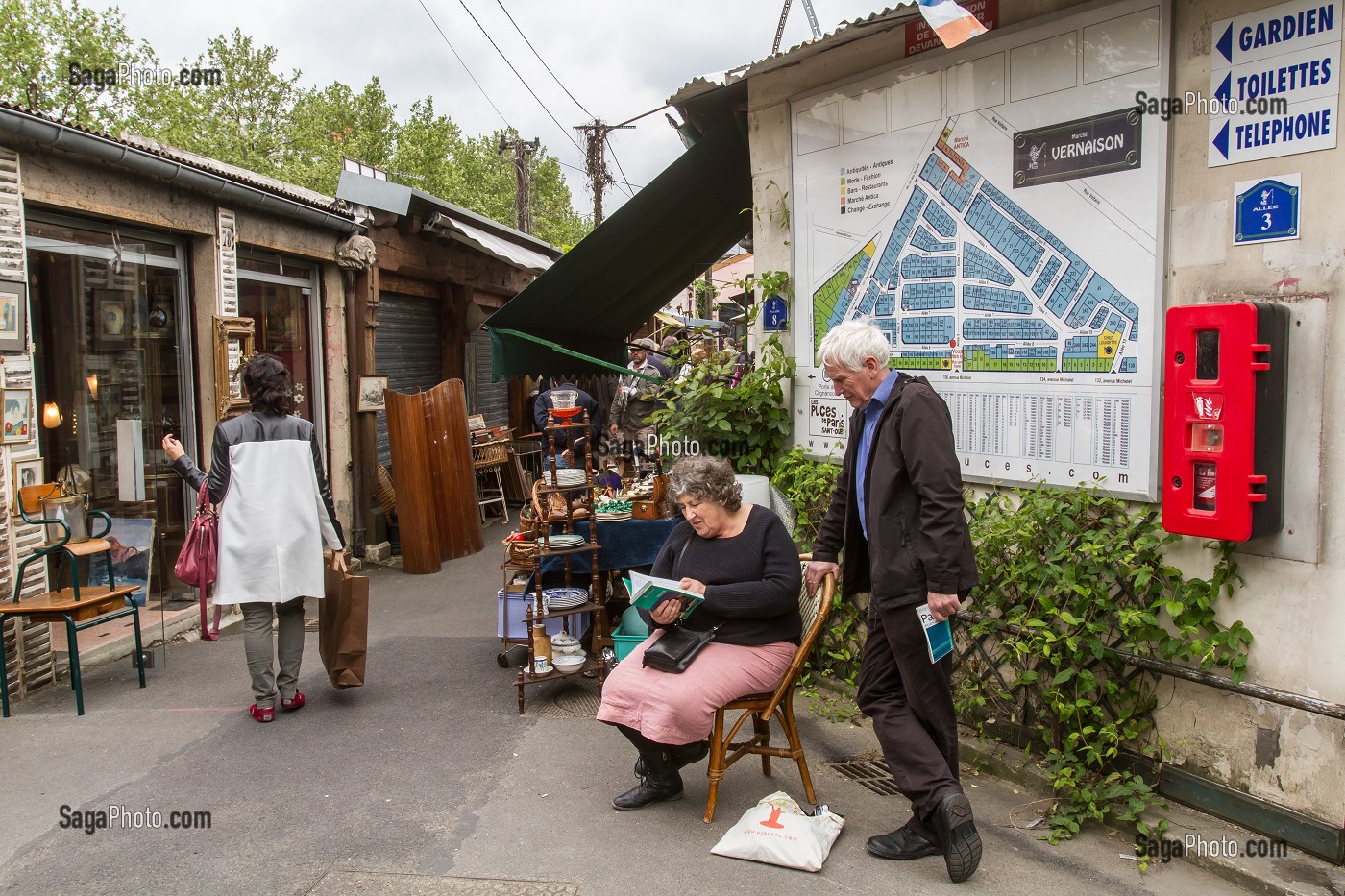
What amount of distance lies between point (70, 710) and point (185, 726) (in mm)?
818

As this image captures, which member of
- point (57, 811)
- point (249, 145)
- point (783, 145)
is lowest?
point (57, 811)

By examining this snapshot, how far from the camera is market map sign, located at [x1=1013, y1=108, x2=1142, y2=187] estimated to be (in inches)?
148

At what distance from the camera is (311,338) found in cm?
891

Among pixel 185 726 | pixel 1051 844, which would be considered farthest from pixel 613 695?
pixel 185 726

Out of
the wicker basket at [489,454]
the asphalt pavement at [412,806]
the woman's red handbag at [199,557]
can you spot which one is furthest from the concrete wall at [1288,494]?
the wicker basket at [489,454]

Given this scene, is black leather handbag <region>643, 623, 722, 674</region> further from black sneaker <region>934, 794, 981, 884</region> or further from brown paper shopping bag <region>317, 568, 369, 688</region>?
brown paper shopping bag <region>317, 568, 369, 688</region>

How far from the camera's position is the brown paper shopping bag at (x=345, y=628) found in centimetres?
511

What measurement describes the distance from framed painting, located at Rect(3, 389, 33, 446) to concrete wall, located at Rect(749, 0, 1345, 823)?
6058 mm

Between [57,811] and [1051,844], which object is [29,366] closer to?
[57,811]

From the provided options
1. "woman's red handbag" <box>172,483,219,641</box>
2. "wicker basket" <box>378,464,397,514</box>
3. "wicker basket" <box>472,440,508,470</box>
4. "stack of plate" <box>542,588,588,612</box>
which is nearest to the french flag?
"stack of plate" <box>542,588,588,612</box>

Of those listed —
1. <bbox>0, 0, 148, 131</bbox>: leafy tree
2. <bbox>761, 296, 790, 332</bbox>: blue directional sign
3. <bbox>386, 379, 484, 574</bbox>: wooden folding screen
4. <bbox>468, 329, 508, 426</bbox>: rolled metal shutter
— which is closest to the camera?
<bbox>761, 296, 790, 332</bbox>: blue directional sign

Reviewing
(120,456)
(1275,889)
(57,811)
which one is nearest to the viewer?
(1275,889)

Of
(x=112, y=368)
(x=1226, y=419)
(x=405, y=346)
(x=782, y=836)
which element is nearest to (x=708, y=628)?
(x=782, y=836)

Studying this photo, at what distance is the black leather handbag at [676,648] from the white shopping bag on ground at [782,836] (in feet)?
2.07
